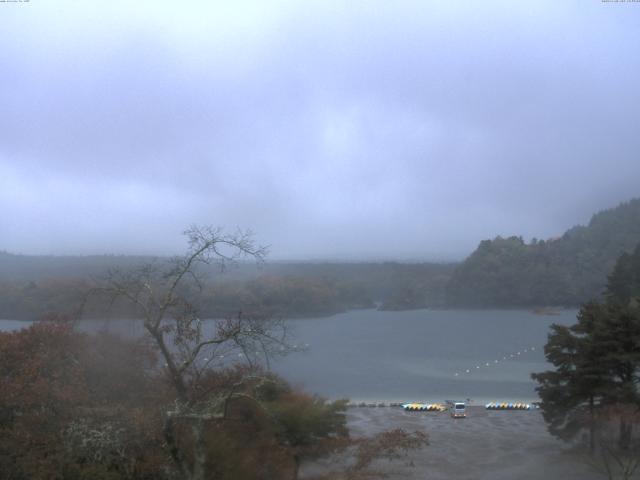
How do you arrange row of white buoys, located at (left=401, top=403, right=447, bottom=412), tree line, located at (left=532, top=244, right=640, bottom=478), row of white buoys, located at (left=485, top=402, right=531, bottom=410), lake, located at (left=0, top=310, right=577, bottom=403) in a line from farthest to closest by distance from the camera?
lake, located at (left=0, top=310, right=577, bottom=403) → row of white buoys, located at (left=485, top=402, right=531, bottom=410) → row of white buoys, located at (left=401, top=403, right=447, bottom=412) → tree line, located at (left=532, top=244, right=640, bottom=478)

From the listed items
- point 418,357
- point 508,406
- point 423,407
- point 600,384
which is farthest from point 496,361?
point 600,384

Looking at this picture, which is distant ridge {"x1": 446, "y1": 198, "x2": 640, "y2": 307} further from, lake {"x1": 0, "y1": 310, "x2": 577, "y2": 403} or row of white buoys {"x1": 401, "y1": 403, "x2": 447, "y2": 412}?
row of white buoys {"x1": 401, "y1": 403, "x2": 447, "y2": 412}

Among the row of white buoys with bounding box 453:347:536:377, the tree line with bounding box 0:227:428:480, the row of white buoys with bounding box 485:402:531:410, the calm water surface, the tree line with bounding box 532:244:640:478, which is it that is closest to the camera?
the tree line with bounding box 0:227:428:480

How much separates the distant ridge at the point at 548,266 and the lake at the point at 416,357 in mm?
2941

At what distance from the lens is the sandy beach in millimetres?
15273

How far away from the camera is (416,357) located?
1328 inches

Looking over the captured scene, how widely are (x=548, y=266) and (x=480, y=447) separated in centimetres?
3727

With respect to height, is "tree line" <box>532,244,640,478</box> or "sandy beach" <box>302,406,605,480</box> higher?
"tree line" <box>532,244,640,478</box>

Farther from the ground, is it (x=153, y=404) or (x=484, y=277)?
(x=484, y=277)

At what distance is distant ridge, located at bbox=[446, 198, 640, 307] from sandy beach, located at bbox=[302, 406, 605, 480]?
2808 cm

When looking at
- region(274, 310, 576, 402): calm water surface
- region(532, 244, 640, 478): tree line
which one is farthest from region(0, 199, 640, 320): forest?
region(532, 244, 640, 478): tree line

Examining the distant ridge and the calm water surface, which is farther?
the distant ridge

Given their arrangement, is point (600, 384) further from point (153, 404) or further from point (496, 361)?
point (496, 361)

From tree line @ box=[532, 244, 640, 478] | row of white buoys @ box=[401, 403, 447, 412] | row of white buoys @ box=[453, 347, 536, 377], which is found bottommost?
row of white buoys @ box=[401, 403, 447, 412]
